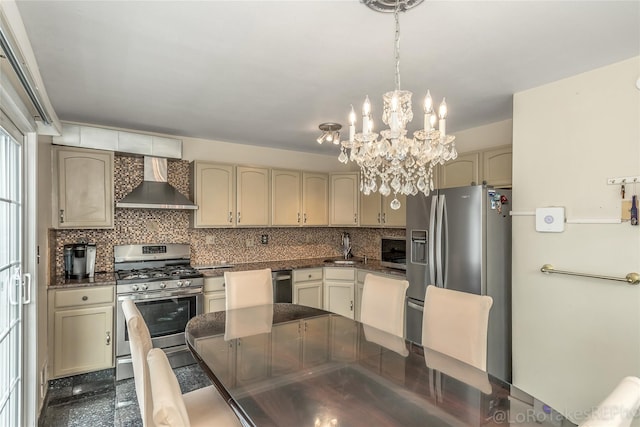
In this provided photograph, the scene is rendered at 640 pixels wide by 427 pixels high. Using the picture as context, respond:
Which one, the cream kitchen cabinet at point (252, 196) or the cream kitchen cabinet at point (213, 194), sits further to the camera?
the cream kitchen cabinet at point (252, 196)

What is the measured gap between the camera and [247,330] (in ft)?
6.98

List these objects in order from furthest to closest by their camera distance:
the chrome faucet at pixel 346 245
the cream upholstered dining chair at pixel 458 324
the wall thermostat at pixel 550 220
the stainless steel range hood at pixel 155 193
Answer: the chrome faucet at pixel 346 245
the stainless steel range hood at pixel 155 193
the wall thermostat at pixel 550 220
the cream upholstered dining chair at pixel 458 324

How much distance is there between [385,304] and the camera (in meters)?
2.35

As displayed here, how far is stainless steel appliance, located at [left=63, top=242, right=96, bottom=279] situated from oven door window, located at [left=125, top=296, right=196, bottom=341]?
0.62 m

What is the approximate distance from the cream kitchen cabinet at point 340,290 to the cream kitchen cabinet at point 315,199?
702 mm

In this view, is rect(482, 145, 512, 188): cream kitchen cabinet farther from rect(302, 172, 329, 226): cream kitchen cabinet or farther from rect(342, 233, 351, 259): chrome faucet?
rect(342, 233, 351, 259): chrome faucet

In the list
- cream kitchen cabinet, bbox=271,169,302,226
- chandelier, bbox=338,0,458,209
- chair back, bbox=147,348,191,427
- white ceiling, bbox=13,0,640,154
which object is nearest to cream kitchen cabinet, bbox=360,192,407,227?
cream kitchen cabinet, bbox=271,169,302,226

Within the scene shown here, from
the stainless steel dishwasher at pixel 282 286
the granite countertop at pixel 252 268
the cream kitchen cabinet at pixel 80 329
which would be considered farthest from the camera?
the stainless steel dishwasher at pixel 282 286

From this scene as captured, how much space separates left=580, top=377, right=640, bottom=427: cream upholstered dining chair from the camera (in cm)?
77

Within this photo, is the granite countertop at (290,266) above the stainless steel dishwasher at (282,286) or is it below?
above

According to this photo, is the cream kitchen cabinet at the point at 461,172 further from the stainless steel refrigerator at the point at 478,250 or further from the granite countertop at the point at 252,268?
the granite countertop at the point at 252,268

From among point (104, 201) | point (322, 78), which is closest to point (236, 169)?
point (104, 201)

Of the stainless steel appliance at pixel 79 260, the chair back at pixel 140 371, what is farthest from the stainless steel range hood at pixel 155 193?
the chair back at pixel 140 371

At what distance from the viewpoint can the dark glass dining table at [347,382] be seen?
1147 millimetres
